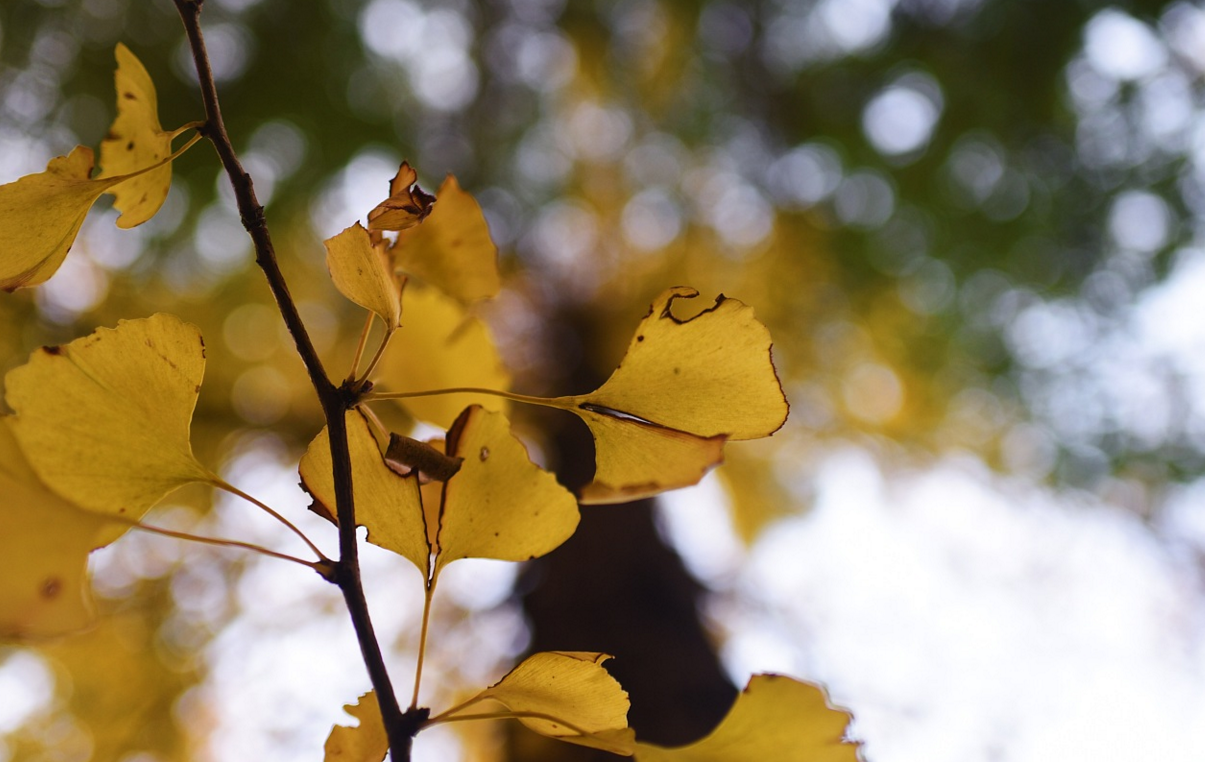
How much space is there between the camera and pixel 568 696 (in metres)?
0.22

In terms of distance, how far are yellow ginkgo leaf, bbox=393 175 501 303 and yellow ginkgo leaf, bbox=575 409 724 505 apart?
8cm

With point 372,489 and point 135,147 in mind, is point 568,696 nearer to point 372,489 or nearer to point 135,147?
point 372,489

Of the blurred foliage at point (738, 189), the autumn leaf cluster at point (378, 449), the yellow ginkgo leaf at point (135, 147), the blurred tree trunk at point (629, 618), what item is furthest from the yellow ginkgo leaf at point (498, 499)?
the blurred foliage at point (738, 189)

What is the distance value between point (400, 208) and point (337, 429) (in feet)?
0.22

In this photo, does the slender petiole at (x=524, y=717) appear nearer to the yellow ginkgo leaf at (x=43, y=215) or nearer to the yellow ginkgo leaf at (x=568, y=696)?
the yellow ginkgo leaf at (x=568, y=696)

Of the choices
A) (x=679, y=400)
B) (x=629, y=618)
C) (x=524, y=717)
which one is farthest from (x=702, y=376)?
(x=629, y=618)

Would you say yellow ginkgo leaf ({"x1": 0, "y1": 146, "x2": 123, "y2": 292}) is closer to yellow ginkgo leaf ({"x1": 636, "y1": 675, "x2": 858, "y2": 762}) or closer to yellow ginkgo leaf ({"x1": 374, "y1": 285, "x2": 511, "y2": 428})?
yellow ginkgo leaf ({"x1": 374, "y1": 285, "x2": 511, "y2": 428})

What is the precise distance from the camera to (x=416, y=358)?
31cm

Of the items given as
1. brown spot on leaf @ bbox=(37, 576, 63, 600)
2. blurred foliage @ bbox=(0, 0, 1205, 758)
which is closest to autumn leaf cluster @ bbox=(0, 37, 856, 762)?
brown spot on leaf @ bbox=(37, 576, 63, 600)

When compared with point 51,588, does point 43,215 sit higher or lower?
higher

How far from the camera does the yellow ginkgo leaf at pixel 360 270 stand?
21 centimetres

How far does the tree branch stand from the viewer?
20cm

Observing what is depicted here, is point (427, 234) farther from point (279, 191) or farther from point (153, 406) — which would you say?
point (279, 191)

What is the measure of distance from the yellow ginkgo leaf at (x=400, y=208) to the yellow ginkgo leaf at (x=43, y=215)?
8 centimetres
